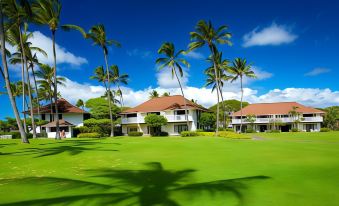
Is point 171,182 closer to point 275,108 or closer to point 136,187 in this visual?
point 136,187

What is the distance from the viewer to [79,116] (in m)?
52.6

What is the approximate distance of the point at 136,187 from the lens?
8773 millimetres

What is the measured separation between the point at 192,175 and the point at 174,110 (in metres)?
40.0

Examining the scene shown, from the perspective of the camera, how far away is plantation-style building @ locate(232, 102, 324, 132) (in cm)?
5977

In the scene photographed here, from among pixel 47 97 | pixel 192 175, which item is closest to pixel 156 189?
pixel 192 175

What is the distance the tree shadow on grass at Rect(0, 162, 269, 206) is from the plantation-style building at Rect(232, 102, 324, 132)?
177ft

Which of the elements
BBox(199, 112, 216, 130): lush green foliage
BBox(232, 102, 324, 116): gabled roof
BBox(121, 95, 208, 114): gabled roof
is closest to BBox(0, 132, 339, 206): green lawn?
BBox(199, 112, 216, 130): lush green foliage

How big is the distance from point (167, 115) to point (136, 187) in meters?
41.4

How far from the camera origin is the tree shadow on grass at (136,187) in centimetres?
730

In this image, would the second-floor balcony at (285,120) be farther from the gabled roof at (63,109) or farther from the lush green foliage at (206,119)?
the gabled roof at (63,109)

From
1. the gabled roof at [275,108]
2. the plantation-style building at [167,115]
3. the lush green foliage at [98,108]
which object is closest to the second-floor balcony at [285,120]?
the gabled roof at [275,108]

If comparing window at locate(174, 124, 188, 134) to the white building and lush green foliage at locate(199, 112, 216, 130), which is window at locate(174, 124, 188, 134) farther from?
the white building

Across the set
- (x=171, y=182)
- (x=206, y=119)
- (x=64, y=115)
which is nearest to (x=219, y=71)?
(x=206, y=119)

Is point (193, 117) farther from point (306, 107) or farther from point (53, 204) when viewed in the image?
point (53, 204)
